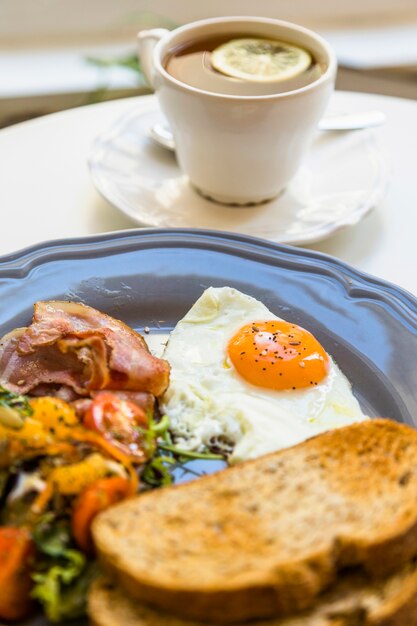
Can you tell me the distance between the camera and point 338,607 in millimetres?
1530

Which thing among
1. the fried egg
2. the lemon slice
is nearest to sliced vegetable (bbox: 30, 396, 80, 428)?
the fried egg

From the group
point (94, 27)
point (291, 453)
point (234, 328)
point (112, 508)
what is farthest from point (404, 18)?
point (112, 508)

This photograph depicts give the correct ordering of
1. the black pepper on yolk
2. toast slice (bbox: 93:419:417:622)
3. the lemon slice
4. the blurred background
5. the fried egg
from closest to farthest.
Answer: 1. toast slice (bbox: 93:419:417:622)
2. the fried egg
3. the black pepper on yolk
4. the lemon slice
5. the blurred background

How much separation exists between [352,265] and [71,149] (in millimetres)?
1286

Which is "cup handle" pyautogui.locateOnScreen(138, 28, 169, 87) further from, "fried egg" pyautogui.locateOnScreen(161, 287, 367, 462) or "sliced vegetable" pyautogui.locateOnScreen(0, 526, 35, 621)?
"sliced vegetable" pyautogui.locateOnScreen(0, 526, 35, 621)

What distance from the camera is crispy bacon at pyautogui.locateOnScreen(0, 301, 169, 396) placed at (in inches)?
81.7

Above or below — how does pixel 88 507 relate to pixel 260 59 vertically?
below

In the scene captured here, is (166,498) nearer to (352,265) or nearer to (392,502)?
(392,502)

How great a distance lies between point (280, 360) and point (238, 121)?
86 cm

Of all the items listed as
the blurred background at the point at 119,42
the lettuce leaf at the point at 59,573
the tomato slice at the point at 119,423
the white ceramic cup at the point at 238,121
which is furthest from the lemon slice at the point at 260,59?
the lettuce leaf at the point at 59,573

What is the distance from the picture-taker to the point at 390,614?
1528mm

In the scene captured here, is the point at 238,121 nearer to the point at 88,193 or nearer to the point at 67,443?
the point at 88,193

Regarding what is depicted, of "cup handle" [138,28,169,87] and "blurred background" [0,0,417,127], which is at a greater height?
"cup handle" [138,28,169,87]

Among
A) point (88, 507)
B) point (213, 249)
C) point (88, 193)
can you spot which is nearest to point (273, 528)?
point (88, 507)
